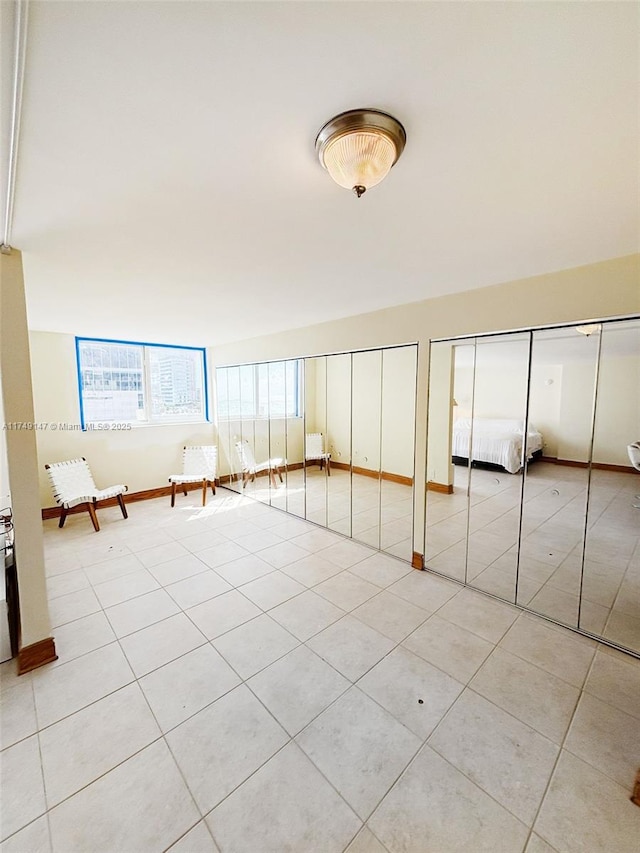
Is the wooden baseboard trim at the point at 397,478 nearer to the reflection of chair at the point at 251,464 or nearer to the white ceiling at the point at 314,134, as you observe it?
the reflection of chair at the point at 251,464

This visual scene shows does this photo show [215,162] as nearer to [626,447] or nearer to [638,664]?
[626,447]

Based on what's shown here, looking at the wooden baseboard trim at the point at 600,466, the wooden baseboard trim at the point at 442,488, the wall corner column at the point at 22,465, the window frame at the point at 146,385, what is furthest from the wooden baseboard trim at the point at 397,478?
the window frame at the point at 146,385

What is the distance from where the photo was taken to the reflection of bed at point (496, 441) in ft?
8.42

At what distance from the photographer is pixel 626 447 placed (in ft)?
7.18

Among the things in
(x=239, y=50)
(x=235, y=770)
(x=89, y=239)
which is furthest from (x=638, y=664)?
(x=89, y=239)

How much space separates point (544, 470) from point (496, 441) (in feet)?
1.32

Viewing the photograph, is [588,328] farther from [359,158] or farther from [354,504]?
[354,504]

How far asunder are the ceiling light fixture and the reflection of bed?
213 centimetres

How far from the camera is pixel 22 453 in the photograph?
75.5 inches

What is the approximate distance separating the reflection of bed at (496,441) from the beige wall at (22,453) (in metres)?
3.06

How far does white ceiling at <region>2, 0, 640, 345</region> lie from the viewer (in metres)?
0.75

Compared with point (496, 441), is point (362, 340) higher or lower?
higher

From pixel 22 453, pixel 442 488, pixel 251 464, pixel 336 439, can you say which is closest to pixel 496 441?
pixel 442 488

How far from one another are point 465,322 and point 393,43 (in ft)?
6.90
